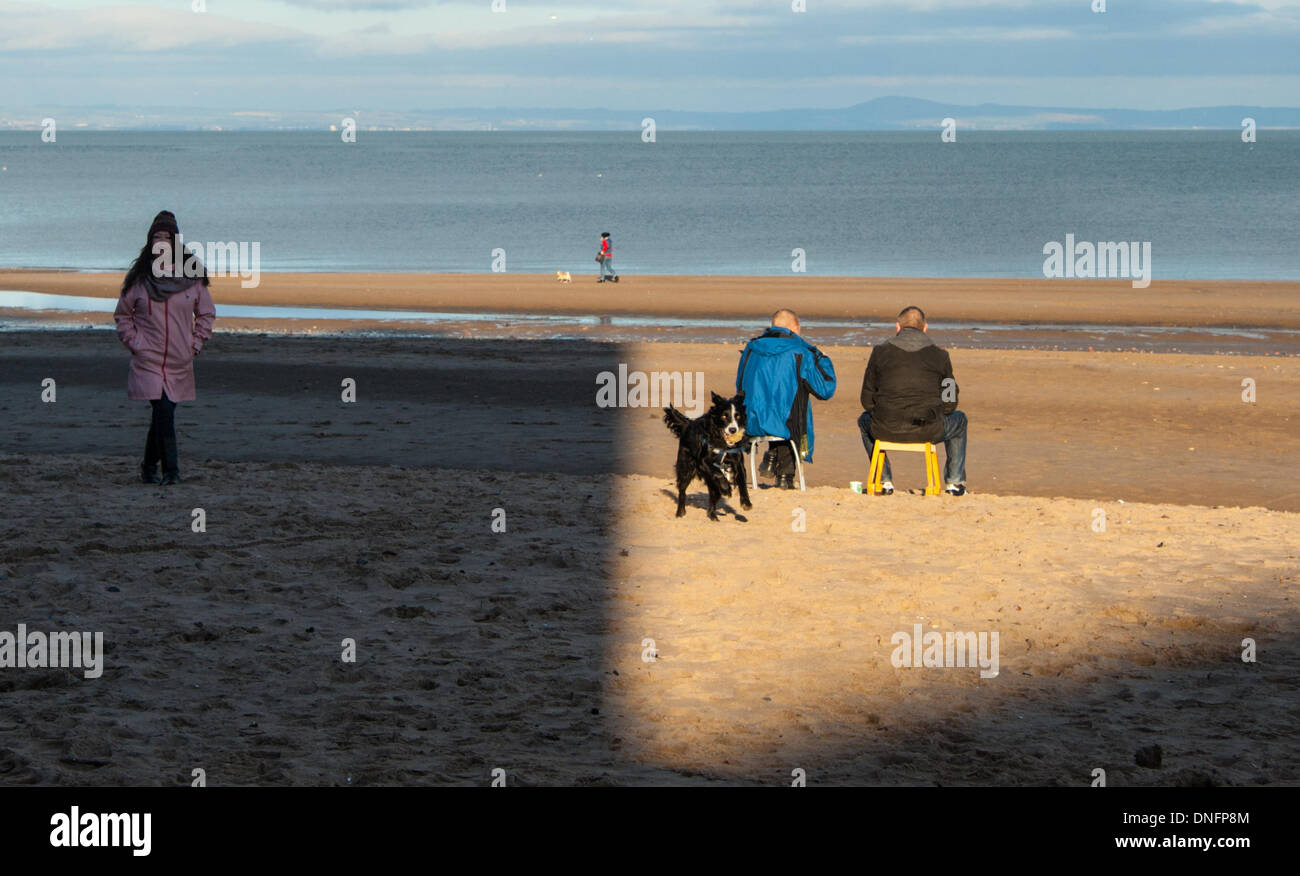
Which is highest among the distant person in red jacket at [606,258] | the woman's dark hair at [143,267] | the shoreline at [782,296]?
the distant person in red jacket at [606,258]

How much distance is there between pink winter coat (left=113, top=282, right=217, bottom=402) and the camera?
10273mm

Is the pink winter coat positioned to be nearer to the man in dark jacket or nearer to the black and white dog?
the black and white dog

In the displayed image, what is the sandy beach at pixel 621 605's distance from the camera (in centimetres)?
552

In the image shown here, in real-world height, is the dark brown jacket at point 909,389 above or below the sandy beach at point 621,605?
above

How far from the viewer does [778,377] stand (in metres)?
10.6

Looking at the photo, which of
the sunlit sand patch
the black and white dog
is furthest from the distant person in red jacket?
the black and white dog

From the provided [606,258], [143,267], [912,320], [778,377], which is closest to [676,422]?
[778,377]

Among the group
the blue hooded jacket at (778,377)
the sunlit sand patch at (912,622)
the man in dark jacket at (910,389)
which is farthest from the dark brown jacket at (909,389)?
the sunlit sand patch at (912,622)

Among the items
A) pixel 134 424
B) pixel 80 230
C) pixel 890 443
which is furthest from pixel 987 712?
pixel 80 230

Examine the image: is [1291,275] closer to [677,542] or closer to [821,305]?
[821,305]

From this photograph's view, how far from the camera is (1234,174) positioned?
12319 cm

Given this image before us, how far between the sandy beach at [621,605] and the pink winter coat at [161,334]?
89 cm

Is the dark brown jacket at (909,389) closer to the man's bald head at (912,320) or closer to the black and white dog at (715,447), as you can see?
the man's bald head at (912,320)

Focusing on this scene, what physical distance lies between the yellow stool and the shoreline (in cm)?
1906
